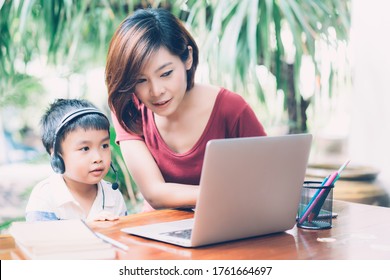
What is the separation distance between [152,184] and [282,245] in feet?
2.16

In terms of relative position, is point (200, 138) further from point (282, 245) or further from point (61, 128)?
point (282, 245)

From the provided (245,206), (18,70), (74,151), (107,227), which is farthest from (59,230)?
(18,70)

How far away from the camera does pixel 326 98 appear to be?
2.99 m

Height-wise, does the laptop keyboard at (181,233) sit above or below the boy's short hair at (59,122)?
below

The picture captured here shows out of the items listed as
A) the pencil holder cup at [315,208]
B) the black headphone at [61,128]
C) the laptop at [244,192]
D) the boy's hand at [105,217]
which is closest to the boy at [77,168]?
the black headphone at [61,128]

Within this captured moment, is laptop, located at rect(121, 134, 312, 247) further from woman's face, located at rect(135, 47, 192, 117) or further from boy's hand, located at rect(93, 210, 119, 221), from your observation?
woman's face, located at rect(135, 47, 192, 117)

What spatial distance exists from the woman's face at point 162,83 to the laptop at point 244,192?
1.78 ft

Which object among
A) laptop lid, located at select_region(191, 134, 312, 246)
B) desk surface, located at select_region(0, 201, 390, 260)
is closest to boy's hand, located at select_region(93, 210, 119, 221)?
desk surface, located at select_region(0, 201, 390, 260)

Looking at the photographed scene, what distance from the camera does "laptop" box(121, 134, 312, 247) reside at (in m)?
1.12

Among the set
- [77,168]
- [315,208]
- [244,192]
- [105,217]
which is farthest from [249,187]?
[77,168]

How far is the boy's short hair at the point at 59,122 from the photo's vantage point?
69.5 inches

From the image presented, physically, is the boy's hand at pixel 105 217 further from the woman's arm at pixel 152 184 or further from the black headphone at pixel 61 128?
the black headphone at pixel 61 128

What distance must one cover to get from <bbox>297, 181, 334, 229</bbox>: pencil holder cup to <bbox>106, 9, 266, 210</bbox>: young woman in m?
0.34
